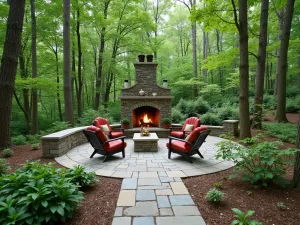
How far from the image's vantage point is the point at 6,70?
4.75 m

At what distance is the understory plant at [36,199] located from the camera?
182 centimetres

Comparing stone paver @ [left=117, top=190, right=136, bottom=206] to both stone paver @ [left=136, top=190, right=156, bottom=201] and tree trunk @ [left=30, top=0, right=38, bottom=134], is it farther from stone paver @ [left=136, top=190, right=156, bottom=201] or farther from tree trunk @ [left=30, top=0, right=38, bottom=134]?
tree trunk @ [left=30, top=0, right=38, bottom=134]

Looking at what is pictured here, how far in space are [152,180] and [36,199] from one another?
6.11 ft

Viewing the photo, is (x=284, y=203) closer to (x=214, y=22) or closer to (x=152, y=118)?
(x=214, y=22)

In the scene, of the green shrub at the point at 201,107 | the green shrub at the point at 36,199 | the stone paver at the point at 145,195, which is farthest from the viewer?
the green shrub at the point at 201,107

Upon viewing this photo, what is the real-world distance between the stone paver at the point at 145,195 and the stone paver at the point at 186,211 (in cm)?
40

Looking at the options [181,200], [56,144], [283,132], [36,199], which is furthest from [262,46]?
[36,199]

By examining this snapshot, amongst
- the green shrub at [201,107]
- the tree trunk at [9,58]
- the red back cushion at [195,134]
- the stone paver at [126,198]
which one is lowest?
the stone paver at [126,198]

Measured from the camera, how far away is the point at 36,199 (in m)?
1.91

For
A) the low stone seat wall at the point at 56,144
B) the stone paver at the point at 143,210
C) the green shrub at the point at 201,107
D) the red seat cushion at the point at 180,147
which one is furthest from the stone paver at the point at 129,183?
the green shrub at the point at 201,107

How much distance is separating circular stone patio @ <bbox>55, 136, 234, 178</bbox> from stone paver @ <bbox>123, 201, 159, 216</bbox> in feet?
3.27

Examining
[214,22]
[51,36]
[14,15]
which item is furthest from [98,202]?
[51,36]

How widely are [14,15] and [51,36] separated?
610 cm

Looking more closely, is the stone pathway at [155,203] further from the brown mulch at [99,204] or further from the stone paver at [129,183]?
the brown mulch at [99,204]
